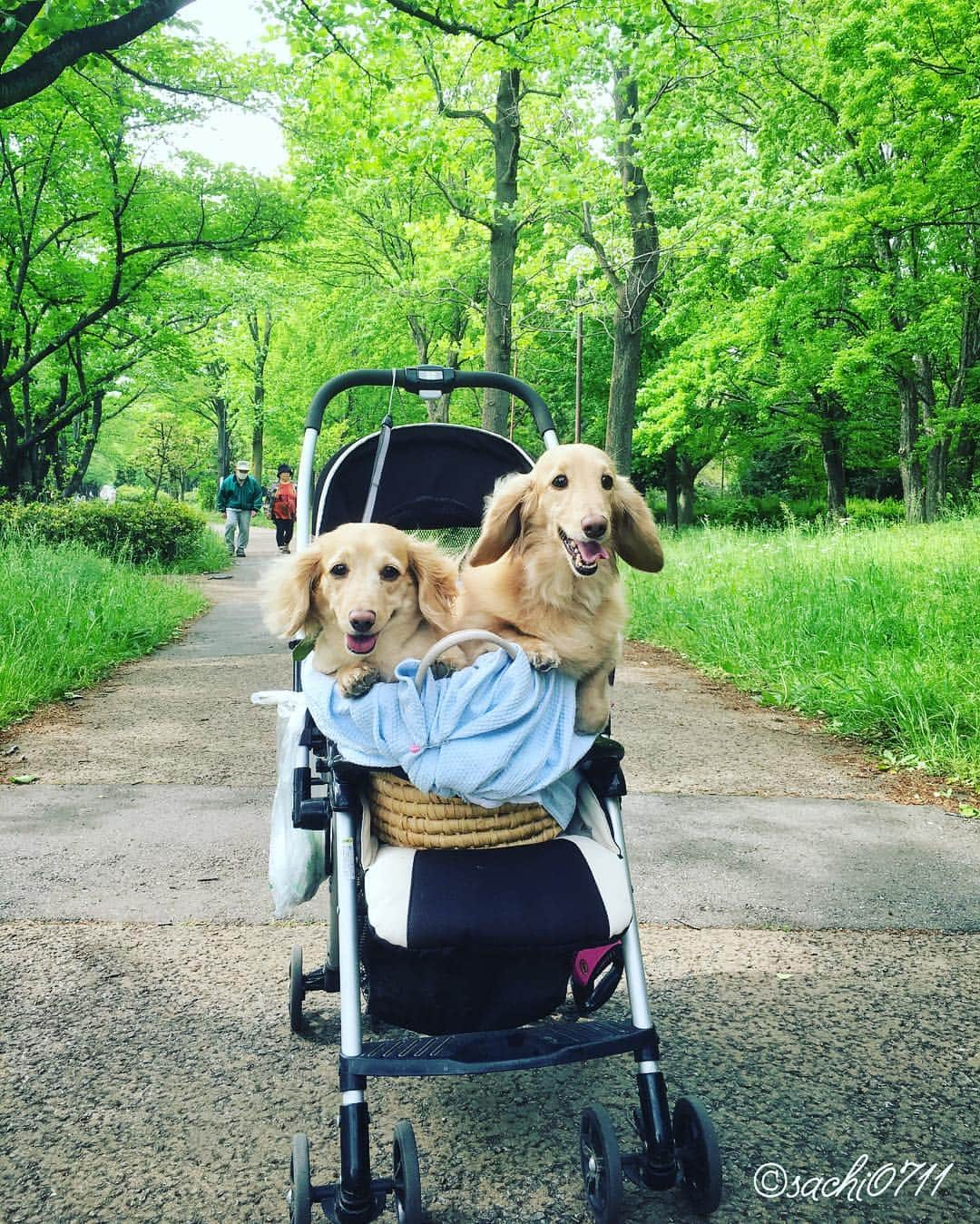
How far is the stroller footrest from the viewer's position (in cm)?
190

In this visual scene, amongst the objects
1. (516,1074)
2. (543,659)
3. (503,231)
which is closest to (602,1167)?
(516,1074)

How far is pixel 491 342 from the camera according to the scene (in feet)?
41.7

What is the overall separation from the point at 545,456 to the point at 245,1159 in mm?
1854

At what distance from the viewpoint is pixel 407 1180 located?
1.88 metres

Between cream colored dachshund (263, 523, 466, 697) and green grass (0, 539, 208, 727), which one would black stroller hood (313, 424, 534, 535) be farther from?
green grass (0, 539, 208, 727)

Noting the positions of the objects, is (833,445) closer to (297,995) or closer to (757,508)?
(757,508)

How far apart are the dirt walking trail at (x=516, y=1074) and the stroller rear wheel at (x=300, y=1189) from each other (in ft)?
0.67

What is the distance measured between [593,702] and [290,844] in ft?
3.10

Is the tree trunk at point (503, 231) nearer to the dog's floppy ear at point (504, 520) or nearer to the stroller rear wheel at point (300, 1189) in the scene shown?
the dog's floppy ear at point (504, 520)

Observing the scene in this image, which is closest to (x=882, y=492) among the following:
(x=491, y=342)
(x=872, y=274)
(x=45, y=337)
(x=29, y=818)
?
(x=872, y=274)

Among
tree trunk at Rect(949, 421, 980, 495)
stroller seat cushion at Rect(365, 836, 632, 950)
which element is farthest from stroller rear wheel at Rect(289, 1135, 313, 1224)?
tree trunk at Rect(949, 421, 980, 495)

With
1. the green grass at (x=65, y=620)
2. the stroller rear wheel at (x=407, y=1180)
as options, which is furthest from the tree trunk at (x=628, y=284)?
the stroller rear wheel at (x=407, y=1180)

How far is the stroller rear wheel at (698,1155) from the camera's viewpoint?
1.98m

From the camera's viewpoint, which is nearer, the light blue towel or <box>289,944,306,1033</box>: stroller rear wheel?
the light blue towel
